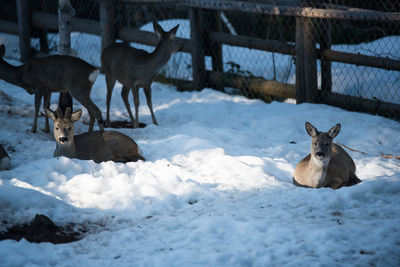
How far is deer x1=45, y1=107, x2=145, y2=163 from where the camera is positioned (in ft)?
20.1

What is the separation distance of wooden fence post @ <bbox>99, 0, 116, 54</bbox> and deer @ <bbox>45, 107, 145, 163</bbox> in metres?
4.60

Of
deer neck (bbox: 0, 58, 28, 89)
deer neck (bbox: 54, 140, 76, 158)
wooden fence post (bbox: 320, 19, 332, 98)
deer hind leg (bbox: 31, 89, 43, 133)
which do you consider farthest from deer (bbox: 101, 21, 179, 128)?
wooden fence post (bbox: 320, 19, 332, 98)

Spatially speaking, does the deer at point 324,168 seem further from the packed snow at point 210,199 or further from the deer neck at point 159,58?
the deer neck at point 159,58

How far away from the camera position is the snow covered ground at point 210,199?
3.95 meters

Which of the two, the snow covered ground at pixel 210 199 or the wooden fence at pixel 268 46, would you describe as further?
the wooden fence at pixel 268 46

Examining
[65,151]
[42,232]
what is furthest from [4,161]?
[42,232]

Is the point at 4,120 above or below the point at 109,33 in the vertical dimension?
below

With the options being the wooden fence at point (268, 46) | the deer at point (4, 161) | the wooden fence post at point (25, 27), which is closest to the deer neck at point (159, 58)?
the wooden fence at point (268, 46)

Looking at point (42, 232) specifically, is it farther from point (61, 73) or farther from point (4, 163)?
point (61, 73)

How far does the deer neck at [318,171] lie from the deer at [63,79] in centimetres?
324

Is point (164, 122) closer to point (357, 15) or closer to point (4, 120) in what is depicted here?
point (4, 120)

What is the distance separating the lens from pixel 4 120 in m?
Answer: 7.69

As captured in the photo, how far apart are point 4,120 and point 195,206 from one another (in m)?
4.03

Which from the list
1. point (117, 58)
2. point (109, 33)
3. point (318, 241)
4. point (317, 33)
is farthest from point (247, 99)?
point (318, 241)
